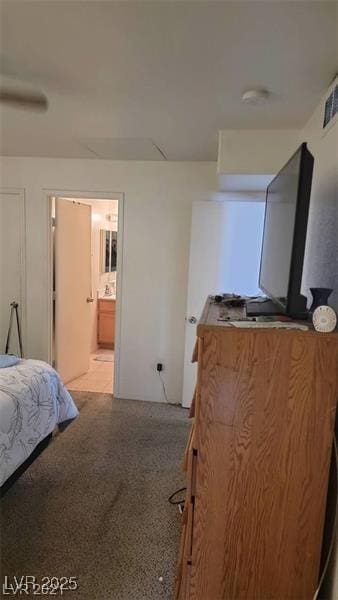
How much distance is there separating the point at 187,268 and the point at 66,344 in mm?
1613

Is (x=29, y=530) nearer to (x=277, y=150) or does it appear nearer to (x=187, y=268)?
(x=187, y=268)

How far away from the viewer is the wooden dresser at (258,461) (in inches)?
49.1

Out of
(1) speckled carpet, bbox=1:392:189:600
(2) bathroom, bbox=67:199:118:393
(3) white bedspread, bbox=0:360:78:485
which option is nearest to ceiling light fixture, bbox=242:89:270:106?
(3) white bedspread, bbox=0:360:78:485

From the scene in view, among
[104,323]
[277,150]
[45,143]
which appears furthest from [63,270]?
[277,150]

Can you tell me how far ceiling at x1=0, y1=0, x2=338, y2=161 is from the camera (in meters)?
1.37

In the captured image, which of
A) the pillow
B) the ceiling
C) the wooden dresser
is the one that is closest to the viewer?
the wooden dresser

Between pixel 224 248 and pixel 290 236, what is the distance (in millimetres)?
2084

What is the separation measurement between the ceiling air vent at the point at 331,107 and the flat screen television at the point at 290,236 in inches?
14.7

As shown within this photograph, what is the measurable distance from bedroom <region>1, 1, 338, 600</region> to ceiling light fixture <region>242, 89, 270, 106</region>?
0.13ft

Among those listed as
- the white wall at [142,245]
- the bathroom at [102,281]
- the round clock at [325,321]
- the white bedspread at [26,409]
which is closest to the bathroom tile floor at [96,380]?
the bathroom at [102,281]

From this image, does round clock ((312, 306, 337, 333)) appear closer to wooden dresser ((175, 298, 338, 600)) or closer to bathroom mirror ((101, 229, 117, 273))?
wooden dresser ((175, 298, 338, 600))

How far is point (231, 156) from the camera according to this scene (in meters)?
2.63

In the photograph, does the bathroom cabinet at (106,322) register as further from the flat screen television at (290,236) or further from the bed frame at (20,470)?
the flat screen television at (290,236)

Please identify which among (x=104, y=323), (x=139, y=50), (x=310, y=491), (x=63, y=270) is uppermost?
(x=139, y=50)
